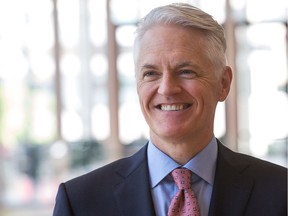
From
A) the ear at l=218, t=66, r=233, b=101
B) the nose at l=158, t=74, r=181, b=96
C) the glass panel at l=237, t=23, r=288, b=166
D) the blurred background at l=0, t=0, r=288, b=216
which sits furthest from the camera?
the blurred background at l=0, t=0, r=288, b=216

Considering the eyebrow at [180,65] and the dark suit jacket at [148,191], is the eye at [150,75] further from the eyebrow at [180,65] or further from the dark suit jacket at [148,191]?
the dark suit jacket at [148,191]

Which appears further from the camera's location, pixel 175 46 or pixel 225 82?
pixel 225 82

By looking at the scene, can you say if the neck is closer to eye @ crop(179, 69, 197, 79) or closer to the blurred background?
eye @ crop(179, 69, 197, 79)

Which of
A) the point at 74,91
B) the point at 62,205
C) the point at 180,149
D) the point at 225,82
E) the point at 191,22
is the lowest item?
the point at 74,91

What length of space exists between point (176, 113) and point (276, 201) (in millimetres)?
282

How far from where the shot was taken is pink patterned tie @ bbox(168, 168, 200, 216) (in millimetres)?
1137

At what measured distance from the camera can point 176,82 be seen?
3.72 ft

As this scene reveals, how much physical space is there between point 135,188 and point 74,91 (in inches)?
230

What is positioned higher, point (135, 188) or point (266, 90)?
point (135, 188)

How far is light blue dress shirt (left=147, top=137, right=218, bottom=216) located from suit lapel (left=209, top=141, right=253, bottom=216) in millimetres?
19

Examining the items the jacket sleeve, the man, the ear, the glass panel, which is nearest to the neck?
the man

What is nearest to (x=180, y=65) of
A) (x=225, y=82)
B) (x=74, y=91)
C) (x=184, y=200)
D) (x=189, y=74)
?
(x=189, y=74)

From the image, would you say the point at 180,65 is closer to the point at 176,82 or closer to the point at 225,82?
the point at 176,82

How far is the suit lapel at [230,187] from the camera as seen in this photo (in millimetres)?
1165
